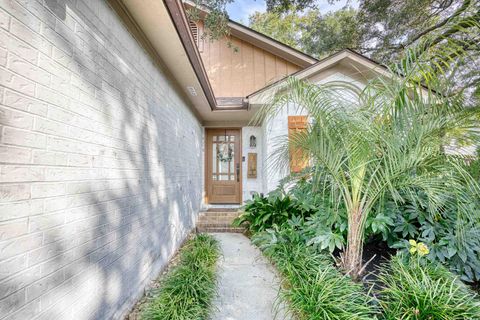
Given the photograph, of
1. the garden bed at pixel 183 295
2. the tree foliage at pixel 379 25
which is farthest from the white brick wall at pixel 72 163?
the tree foliage at pixel 379 25

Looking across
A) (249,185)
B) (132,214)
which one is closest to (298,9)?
(249,185)

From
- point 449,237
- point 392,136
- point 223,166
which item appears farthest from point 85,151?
point 223,166

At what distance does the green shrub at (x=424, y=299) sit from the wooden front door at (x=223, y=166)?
4450 mm

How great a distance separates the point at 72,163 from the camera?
1387 mm

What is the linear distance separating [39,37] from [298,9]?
5810 mm

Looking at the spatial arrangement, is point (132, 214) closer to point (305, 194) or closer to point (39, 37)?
point (39, 37)

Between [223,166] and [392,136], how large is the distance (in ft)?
15.6

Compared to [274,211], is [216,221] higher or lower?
lower

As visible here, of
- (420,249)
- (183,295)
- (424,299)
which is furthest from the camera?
(420,249)

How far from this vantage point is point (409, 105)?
1.92 meters

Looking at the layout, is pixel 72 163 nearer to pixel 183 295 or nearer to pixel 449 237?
pixel 183 295

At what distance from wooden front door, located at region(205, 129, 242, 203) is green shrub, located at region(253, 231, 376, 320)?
3.60m

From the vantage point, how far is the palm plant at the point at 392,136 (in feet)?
6.00

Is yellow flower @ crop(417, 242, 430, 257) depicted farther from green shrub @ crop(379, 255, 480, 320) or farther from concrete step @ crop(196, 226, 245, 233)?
concrete step @ crop(196, 226, 245, 233)
